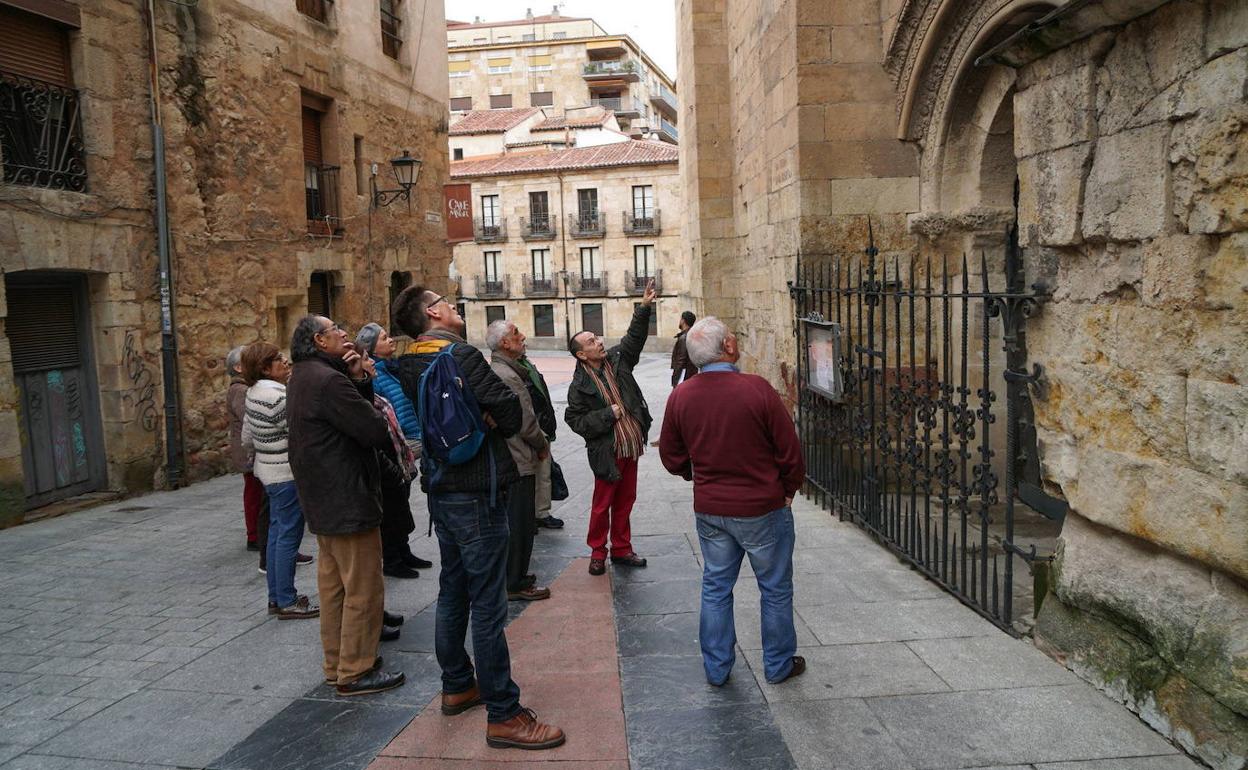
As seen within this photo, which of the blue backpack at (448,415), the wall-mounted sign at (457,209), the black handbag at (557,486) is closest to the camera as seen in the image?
the blue backpack at (448,415)

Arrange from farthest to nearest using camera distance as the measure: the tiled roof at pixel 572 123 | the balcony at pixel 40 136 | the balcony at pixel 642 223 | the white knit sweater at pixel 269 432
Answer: the tiled roof at pixel 572 123
the balcony at pixel 642 223
the balcony at pixel 40 136
the white knit sweater at pixel 269 432

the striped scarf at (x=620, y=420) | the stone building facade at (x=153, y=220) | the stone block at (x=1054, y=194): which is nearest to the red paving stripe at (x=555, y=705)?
the striped scarf at (x=620, y=420)

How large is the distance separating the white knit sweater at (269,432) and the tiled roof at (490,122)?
39.8 m

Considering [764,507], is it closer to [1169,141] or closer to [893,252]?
[1169,141]

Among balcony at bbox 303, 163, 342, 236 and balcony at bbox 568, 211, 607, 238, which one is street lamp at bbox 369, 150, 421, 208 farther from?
balcony at bbox 568, 211, 607, 238

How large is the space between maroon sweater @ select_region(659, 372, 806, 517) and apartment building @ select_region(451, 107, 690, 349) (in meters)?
35.6

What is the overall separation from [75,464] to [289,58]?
5.55 m

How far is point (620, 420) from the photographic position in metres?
5.41

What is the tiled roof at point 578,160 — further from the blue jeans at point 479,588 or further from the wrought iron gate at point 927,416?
the blue jeans at point 479,588

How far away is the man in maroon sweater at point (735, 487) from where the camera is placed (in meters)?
3.69

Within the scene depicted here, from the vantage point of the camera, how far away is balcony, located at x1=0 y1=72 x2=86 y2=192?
314 inches

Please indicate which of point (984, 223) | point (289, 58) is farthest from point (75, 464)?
point (984, 223)

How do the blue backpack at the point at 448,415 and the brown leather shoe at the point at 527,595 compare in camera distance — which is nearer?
the blue backpack at the point at 448,415

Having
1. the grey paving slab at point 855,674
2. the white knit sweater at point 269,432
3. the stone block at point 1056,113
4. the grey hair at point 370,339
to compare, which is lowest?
the grey paving slab at point 855,674
